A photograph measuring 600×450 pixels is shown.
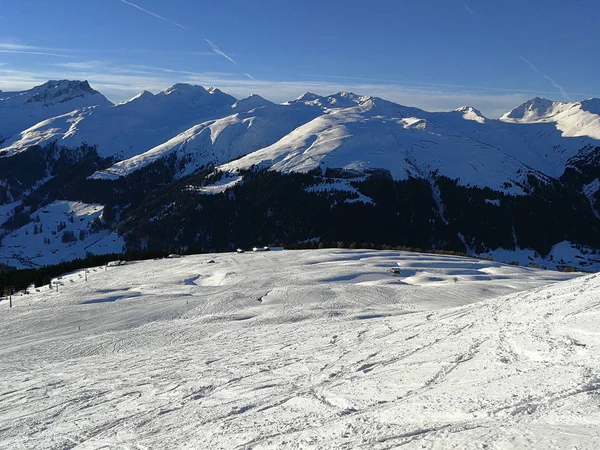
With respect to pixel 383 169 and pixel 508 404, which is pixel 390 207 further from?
pixel 508 404

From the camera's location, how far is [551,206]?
17862cm

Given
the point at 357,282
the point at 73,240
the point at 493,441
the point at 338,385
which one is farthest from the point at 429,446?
the point at 73,240

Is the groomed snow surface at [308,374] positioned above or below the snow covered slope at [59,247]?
above

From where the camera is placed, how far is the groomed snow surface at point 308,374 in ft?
33.1

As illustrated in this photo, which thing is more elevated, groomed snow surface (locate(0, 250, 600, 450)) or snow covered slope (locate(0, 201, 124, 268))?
groomed snow surface (locate(0, 250, 600, 450))

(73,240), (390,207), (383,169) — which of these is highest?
(383,169)

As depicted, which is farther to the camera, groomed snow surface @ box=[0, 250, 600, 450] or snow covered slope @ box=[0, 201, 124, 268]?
snow covered slope @ box=[0, 201, 124, 268]

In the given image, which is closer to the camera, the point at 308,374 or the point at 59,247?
the point at 308,374

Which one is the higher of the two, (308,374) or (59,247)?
(308,374)

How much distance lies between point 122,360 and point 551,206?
611 ft

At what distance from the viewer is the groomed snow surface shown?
10102 mm

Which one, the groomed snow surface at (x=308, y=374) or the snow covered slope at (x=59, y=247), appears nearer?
the groomed snow surface at (x=308, y=374)

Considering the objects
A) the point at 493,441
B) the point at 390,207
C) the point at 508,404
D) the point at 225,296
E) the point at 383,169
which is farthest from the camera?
the point at 383,169

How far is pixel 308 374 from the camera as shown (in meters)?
16.0
